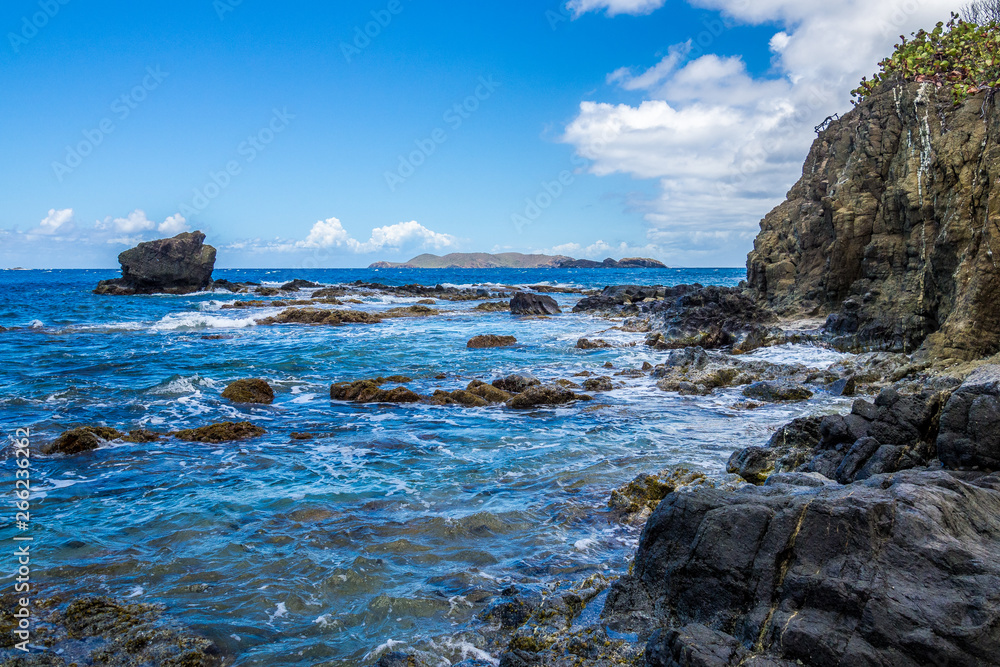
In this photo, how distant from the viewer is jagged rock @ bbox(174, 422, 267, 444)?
12.4 meters

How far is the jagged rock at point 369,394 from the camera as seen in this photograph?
16094 millimetres

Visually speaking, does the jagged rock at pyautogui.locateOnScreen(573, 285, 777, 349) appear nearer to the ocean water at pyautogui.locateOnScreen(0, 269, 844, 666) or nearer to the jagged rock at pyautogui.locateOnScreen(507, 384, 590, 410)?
the ocean water at pyautogui.locateOnScreen(0, 269, 844, 666)

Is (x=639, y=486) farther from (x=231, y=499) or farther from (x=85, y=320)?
(x=85, y=320)

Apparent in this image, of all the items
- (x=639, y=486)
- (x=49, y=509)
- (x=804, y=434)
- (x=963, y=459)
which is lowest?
(x=49, y=509)

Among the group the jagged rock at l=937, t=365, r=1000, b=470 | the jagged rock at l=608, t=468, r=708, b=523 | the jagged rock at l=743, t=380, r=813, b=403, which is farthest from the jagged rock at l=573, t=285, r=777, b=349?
the jagged rock at l=937, t=365, r=1000, b=470

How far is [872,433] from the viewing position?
779 centimetres

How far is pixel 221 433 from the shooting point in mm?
12445

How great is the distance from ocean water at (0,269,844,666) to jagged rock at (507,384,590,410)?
1.33ft

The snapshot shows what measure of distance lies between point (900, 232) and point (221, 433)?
2059 centimetres

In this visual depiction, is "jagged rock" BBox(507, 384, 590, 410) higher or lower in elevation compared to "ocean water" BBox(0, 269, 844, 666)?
higher

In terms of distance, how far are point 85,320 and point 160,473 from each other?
33.7 meters

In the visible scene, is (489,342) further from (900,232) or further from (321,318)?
(900,232)

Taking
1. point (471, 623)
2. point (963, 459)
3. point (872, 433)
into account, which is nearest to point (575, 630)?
point (471, 623)

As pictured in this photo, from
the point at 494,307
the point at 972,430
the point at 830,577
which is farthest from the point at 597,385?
the point at 494,307
